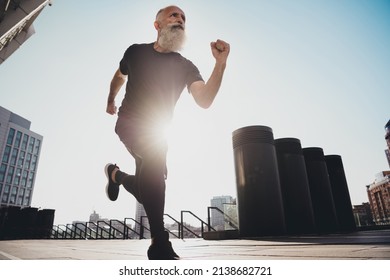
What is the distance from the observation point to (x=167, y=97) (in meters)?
1.57

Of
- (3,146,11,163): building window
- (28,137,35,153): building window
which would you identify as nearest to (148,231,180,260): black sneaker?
(3,146,11,163): building window

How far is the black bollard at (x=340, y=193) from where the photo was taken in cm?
666

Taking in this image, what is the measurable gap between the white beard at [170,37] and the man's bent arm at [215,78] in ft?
1.50

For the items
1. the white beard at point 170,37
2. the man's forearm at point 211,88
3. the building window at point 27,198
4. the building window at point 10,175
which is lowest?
the man's forearm at point 211,88

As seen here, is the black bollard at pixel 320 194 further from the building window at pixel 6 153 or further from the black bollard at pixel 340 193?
the building window at pixel 6 153

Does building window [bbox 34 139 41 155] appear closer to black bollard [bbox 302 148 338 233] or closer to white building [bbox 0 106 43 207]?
white building [bbox 0 106 43 207]

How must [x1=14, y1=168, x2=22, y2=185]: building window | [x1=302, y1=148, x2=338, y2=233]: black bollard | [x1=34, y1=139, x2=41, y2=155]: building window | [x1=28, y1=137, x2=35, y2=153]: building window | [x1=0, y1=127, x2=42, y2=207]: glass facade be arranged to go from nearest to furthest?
[x1=302, y1=148, x2=338, y2=233]: black bollard, [x1=0, y1=127, x2=42, y2=207]: glass facade, [x1=14, y1=168, x2=22, y2=185]: building window, [x1=28, y1=137, x2=35, y2=153]: building window, [x1=34, y1=139, x2=41, y2=155]: building window

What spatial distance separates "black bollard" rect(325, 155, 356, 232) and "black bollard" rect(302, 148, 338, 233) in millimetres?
888

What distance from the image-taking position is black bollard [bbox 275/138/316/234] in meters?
4.88

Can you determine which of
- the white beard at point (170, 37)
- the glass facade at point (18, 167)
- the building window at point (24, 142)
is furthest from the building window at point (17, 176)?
the white beard at point (170, 37)

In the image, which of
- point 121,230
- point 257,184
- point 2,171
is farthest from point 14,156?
point 257,184
